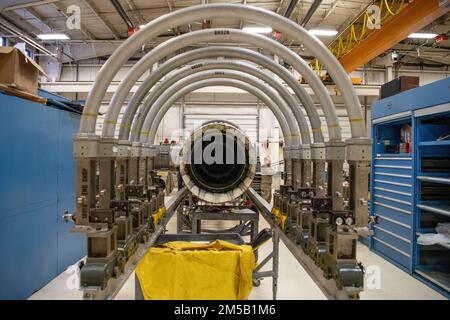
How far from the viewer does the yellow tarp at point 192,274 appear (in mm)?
2012

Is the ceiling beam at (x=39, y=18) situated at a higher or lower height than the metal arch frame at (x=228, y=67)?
higher

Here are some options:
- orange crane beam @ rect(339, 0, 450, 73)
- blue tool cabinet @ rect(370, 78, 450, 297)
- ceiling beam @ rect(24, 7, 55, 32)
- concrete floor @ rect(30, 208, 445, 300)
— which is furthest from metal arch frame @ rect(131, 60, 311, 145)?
ceiling beam @ rect(24, 7, 55, 32)

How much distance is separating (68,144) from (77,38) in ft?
15.6

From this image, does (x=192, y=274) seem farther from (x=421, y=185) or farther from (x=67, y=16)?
(x=67, y=16)

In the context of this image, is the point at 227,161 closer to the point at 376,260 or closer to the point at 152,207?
the point at 152,207

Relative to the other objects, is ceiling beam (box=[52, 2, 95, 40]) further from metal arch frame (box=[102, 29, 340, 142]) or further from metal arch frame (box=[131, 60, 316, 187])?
metal arch frame (box=[102, 29, 340, 142])

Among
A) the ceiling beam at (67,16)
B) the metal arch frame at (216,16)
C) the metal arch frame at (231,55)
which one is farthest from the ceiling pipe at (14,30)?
the metal arch frame at (216,16)

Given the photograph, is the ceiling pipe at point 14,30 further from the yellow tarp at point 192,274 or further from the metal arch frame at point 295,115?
the yellow tarp at point 192,274

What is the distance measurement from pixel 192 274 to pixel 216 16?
5.05 feet

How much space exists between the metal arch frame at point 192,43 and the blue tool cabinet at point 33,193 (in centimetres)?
144

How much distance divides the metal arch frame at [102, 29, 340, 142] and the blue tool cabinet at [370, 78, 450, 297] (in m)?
1.95

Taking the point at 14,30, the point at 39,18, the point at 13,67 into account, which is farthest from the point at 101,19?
the point at 13,67

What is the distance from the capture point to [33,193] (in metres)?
2.81

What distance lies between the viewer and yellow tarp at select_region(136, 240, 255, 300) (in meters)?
2.01
